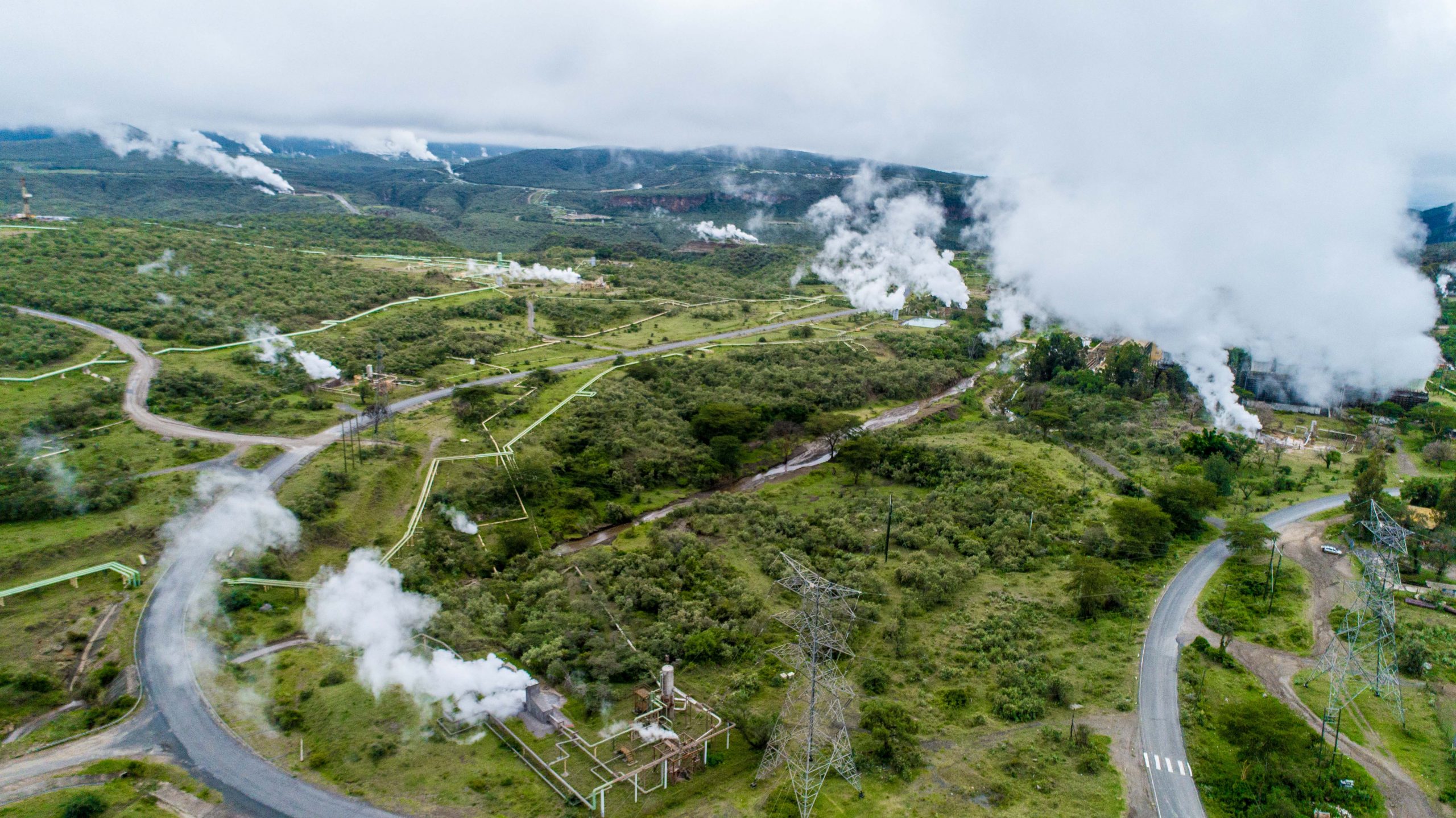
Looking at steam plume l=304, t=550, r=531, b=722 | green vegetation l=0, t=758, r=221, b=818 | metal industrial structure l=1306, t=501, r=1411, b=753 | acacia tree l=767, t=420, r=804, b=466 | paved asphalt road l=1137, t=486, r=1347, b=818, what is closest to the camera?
green vegetation l=0, t=758, r=221, b=818

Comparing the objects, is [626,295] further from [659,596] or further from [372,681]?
[372,681]

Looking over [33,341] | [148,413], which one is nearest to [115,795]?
[148,413]

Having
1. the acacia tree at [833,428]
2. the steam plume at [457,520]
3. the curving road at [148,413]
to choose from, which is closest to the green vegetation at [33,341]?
the curving road at [148,413]

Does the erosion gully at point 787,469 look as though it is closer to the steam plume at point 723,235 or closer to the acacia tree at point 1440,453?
the acacia tree at point 1440,453

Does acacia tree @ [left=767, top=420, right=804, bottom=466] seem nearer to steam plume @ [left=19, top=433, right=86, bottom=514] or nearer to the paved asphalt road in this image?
the paved asphalt road

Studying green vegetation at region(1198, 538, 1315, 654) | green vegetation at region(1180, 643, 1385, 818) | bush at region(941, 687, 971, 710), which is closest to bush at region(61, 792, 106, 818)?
bush at region(941, 687, 971, 710)

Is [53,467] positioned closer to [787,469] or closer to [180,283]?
[180,283]
